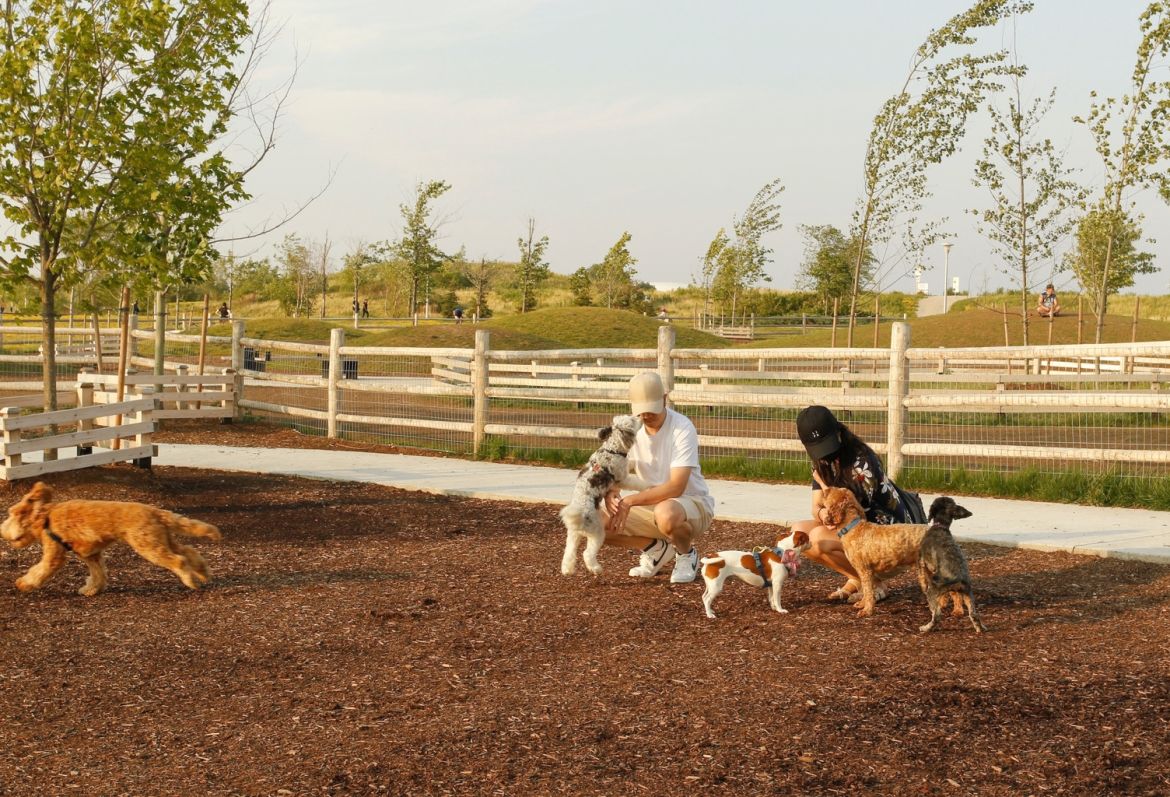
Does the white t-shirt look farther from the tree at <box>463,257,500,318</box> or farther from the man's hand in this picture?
the tree at <box>463,257,500,318</box>

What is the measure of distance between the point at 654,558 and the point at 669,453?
80cm

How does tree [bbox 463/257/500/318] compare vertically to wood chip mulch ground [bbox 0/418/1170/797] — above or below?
above

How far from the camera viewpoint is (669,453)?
6.77 meters

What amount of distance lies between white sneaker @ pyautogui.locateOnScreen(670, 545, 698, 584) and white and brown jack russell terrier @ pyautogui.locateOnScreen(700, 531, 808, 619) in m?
0.73

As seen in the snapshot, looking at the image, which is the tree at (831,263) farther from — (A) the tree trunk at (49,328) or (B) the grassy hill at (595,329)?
(A) the tree trunk at (49,328)

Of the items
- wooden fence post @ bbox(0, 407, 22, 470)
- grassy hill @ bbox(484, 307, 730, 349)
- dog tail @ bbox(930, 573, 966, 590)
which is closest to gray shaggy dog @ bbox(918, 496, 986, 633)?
dog tail @ bbox(930, 573, 966, 590)

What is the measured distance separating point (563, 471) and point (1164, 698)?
806cm

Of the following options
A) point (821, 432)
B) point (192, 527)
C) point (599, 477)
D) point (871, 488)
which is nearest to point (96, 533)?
point (192, 527)

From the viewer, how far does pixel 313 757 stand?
13.6 ft

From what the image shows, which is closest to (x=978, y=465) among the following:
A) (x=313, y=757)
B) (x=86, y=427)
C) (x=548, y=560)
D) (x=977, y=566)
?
(x=977, y=566)

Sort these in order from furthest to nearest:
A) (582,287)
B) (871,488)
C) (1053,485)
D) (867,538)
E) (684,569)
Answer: (582,287)
(1053,485)
(684,569)
(871,488)
(867,538)

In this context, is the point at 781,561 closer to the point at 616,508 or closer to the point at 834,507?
the point at 834,507

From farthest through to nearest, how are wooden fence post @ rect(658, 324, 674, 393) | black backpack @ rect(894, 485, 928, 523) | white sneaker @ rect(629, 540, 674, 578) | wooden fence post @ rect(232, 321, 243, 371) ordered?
wooden fence post @ rect(232, 321, 243, 371)
wooden fence post @ rect(658, 324, 674, 393)
white sneaker @ rect(629, 540, 674, 578)
black backpack @ rect(894, 485, 928, 523)

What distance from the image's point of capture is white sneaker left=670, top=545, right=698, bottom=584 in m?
6.98
